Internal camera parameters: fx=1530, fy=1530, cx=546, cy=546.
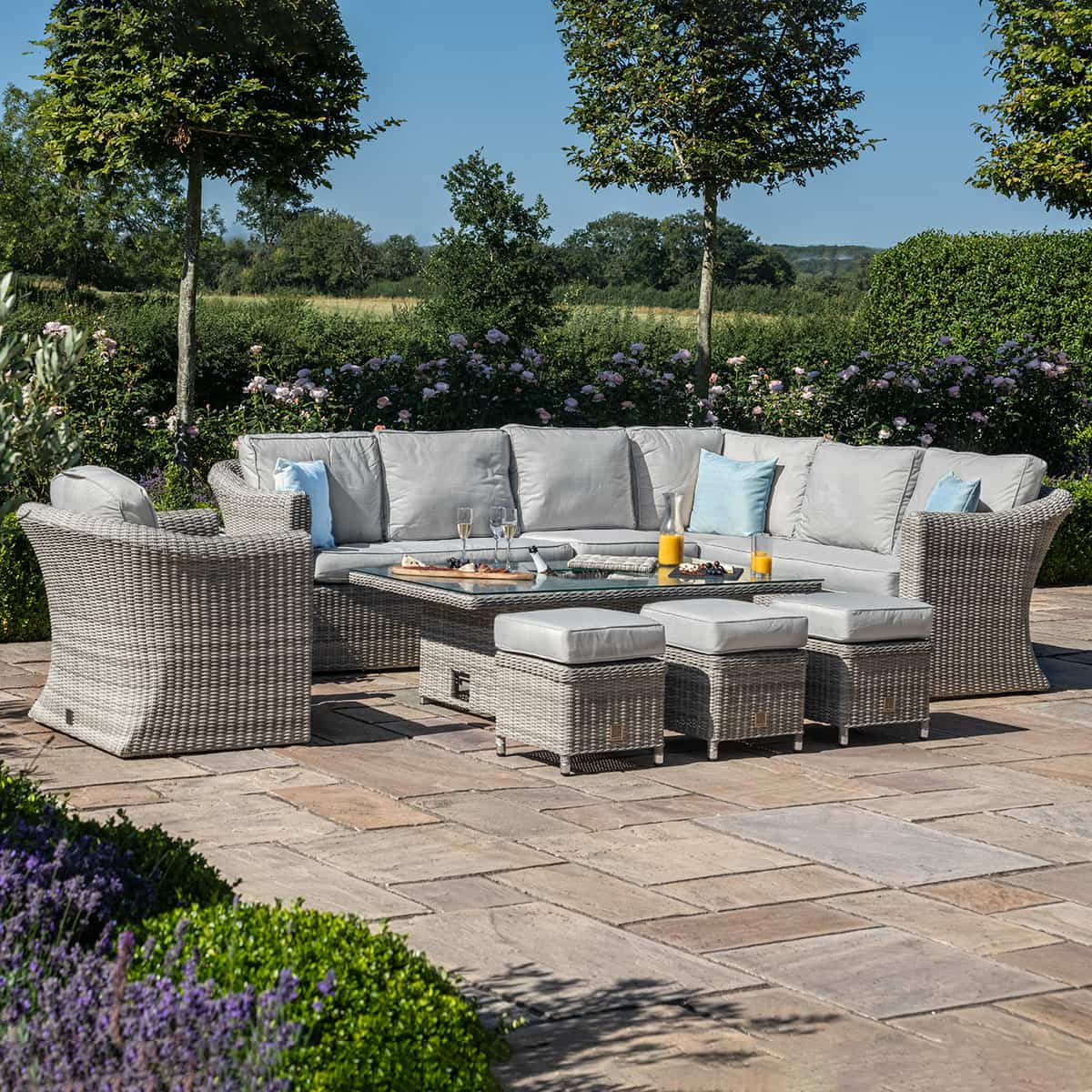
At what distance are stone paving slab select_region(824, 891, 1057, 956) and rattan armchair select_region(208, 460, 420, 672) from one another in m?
2.99

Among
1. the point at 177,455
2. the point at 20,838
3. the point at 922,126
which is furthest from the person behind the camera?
the point at 177,455

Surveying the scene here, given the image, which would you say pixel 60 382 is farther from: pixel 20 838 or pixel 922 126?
pixel 922 126

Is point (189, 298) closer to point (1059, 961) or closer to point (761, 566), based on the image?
point (761, 566)

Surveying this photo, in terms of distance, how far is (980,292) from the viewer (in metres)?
11.8

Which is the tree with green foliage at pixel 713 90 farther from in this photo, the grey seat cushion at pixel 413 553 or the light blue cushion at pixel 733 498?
the grey seat cushion at pixel 413 553

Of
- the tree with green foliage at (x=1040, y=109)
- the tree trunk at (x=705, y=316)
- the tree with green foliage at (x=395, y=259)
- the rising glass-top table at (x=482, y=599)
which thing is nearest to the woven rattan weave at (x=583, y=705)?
the rising glass-top table at (x=482, y=599)

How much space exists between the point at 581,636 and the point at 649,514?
9.24 feet

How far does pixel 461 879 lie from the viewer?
369 centimetres

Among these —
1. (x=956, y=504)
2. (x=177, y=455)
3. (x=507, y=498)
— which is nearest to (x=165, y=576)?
(x=507, y=498)

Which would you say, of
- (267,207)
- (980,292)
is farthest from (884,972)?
(267,207)

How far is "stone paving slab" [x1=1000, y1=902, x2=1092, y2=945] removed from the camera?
11.2ft

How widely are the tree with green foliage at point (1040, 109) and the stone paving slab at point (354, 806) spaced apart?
7.15 meters

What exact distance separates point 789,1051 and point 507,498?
4546mm

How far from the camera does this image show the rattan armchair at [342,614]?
20.0 ft
